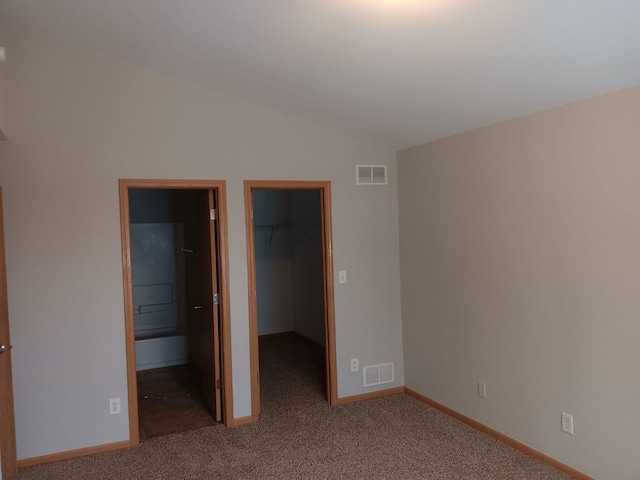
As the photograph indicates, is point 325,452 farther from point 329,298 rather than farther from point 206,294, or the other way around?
point 206,294

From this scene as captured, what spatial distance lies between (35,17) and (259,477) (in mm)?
3264

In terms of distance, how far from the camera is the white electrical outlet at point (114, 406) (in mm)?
3572

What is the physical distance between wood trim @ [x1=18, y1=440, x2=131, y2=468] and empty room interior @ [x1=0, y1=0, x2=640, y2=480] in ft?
0.04

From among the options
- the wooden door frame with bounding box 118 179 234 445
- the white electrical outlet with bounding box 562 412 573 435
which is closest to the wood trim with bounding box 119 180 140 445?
the wooden door frame with bounding box 118 179 234 445

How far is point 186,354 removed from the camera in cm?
589

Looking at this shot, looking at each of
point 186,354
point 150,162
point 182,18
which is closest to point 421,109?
point 182,18

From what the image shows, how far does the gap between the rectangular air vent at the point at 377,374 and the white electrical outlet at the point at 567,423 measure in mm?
1750

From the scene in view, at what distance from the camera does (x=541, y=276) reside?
307 centimetres

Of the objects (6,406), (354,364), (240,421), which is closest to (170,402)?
(240,421)

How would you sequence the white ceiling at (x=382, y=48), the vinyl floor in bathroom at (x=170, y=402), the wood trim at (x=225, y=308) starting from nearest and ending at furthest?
the white ceiling at (x=382, y=48) → the wood trim at (x=225, y=308) → the vinyl floor in bathroom at (x=170, y=402)

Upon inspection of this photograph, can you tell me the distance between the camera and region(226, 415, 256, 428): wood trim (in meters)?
3.93

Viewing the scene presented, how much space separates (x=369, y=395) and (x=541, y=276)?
6.70 feet

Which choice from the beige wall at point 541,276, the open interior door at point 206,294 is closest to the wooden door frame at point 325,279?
the open interior door at point 206,294

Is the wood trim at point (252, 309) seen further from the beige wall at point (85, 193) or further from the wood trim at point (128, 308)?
the wood trim at point (128, 308)
